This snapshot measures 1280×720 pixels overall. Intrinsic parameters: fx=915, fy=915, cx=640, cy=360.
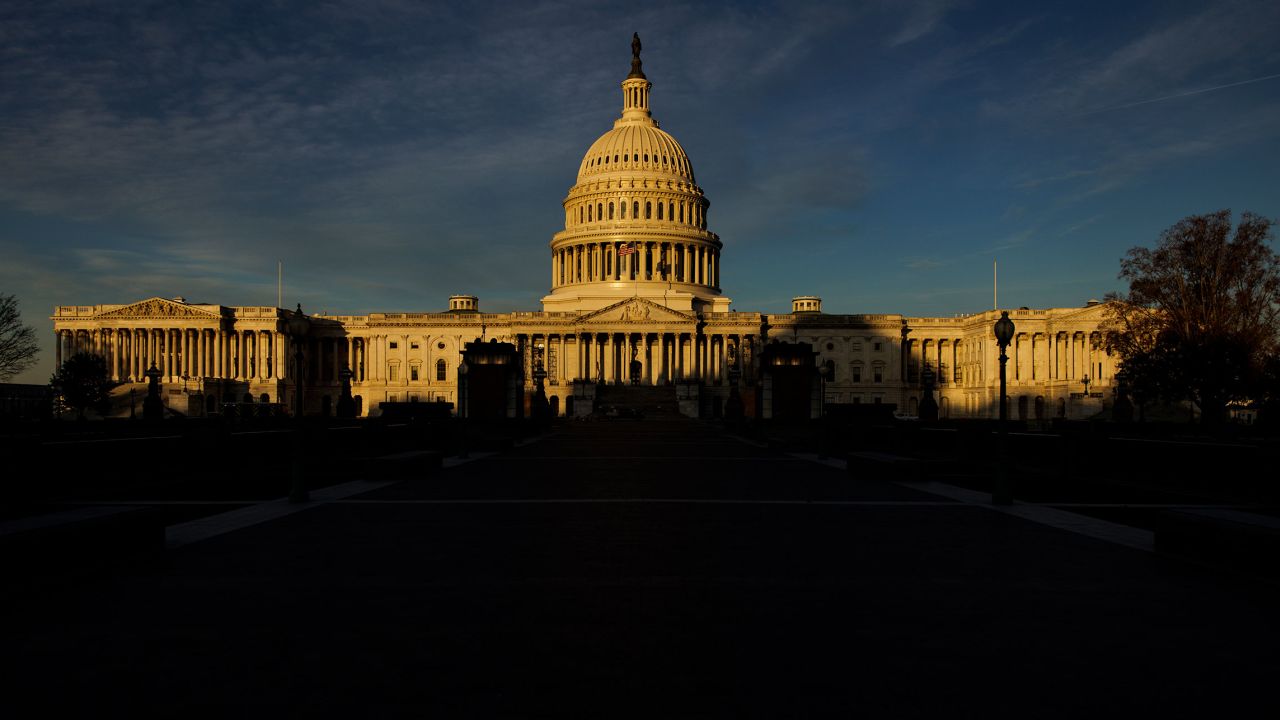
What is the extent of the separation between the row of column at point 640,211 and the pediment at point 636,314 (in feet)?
80.5

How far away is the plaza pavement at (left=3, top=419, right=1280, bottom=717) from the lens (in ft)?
20.2

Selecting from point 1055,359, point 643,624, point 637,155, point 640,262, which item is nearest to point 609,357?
point 640,262

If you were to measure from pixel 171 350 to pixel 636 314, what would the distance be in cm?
6453

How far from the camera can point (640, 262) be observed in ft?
458

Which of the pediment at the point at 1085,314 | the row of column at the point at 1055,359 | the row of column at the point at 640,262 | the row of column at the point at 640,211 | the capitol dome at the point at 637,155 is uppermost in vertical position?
the capitol dome at the point at 637,155

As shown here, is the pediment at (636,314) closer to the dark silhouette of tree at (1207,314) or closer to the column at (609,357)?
the column at (609,357)

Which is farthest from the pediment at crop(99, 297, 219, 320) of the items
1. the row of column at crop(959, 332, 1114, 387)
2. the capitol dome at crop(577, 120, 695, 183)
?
the row of column at crop(959, 332, 1114, 387)

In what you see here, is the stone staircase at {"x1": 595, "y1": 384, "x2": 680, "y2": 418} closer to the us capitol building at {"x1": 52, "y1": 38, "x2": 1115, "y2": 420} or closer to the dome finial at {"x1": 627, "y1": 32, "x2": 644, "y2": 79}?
the us capitol building at {"x1": 52, "y1": 38, "x2": 1115, "y2": 420}

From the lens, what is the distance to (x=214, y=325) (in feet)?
409

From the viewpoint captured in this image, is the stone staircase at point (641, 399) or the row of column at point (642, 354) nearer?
the stone staircase at point (641, 399)

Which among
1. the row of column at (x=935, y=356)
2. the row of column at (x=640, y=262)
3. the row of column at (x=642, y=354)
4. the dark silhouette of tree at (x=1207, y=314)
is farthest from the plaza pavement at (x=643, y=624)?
the row of column at (x=640, y=262)

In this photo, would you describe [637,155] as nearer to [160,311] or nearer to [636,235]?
[636,235]

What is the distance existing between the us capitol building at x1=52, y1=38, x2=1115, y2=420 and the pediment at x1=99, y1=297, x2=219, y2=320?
0.63 feet

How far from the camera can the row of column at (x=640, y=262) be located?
139 metres
